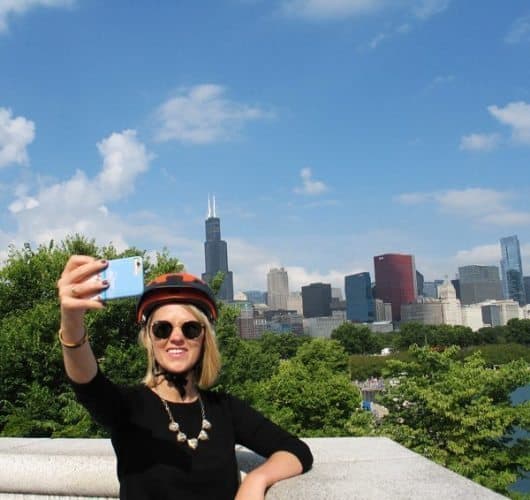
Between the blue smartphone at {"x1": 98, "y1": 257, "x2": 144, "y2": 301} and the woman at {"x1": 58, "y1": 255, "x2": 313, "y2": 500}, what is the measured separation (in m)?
0.34

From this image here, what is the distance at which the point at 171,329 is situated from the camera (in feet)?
8.48

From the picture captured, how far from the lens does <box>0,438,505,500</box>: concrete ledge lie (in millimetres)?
2719

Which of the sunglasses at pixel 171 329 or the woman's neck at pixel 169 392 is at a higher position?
the sunglasses at pixel 171 329

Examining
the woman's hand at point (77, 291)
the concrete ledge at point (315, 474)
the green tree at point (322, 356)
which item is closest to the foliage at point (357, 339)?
the green tree at point (322, 356)

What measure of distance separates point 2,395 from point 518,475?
17.1 metres

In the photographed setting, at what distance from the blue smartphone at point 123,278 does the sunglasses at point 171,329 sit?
0.70 meters

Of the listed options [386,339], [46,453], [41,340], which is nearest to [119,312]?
[41,340]

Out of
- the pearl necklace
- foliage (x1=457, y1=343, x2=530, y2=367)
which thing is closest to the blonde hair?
the pearl necklace

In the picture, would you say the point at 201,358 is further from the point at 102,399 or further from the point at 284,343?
the point at 284,343

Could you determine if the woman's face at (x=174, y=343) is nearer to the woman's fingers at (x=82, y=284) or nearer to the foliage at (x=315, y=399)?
the woman's fingers at (x=82, y=284)

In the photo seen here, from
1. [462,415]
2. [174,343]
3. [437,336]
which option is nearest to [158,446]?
[174,343]

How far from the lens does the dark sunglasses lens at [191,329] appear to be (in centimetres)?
260

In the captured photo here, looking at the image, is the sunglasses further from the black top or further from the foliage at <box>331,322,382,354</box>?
the foliage at <box>331,322,382,354</box>

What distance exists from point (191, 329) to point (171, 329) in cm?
9
